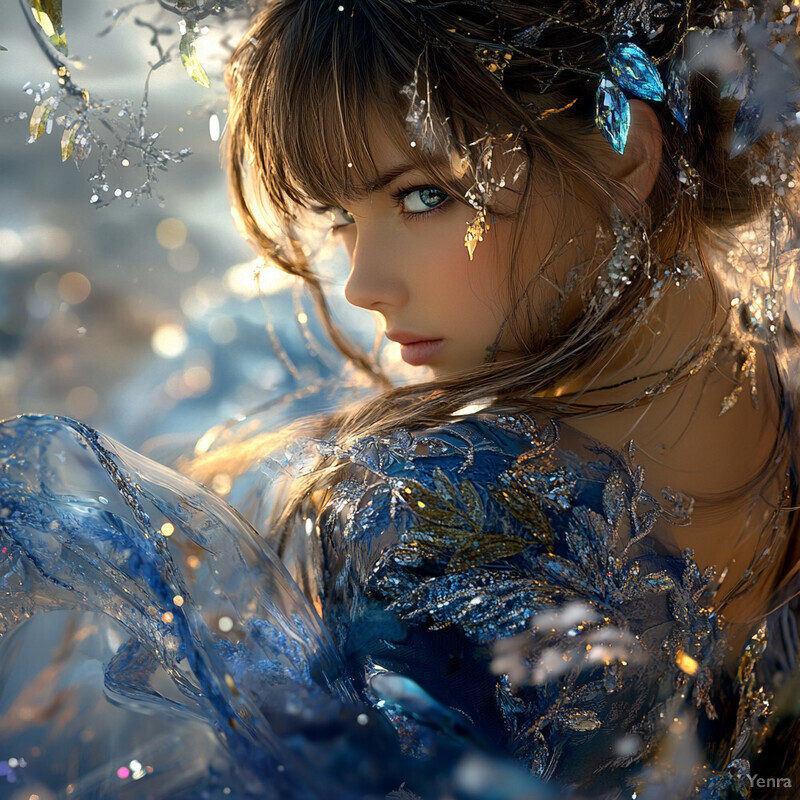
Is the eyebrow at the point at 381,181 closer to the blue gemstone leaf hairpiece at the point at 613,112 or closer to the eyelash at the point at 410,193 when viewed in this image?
the eyelash at the point at 410,193

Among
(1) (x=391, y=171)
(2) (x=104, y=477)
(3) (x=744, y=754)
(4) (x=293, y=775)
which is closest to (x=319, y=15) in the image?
(1) (x=391, y=171)

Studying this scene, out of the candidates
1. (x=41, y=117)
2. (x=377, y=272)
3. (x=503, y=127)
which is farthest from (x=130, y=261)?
(x=503, y=127)

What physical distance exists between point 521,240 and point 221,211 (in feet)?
1.15

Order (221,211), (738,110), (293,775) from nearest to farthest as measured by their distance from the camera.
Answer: (293,775), (738,110), (221,211)

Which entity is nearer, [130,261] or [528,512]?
[528,512]

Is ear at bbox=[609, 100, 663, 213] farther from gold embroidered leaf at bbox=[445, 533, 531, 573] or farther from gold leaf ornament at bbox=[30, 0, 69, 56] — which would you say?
gold leaf ornament at bbox=[30, 0, 69, 56]

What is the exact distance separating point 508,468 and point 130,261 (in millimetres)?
442

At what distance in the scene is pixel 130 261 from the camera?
811 mm

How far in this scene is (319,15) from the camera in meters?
0.68

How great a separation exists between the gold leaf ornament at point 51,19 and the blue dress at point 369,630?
33 centimetres

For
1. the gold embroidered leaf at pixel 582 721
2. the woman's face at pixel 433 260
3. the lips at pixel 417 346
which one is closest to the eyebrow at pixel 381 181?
the woman's face at pixel 433 260

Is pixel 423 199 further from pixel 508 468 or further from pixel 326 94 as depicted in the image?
pixel 508 468

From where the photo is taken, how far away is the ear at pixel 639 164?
0.65 meters

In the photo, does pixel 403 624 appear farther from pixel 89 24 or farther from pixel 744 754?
pixel 89 24
